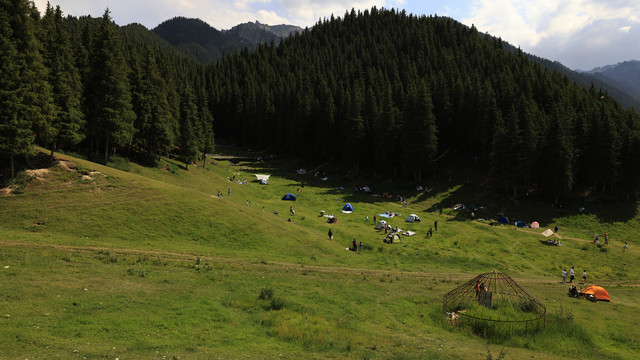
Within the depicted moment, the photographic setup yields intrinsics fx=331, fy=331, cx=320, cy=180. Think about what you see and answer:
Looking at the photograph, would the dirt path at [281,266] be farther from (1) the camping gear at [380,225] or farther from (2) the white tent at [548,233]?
(1) the camping gear at [380,225]

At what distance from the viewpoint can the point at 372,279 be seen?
106 ft

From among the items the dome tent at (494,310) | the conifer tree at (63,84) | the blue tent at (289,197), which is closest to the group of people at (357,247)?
the dome tent at (494,310)

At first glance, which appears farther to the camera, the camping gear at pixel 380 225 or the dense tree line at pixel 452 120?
the dense tree line at pixel 452 120

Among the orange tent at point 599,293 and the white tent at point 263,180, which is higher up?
the white tent at point 263,180

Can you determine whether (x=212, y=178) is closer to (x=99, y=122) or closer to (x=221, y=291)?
(x=99, y=122)

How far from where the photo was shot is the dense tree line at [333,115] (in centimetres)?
3890

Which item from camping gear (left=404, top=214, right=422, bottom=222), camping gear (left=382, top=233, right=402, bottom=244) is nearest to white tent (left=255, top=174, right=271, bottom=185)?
camping gear (left=404, top=214, right=422, bottom=222)

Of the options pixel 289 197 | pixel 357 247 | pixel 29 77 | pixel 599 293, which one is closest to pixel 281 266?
pixel 357 247

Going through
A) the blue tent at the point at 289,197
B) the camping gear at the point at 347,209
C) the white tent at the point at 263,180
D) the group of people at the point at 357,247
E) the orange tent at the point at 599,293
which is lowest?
the group of people at the point at 357,247

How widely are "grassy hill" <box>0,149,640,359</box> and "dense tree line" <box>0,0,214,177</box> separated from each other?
18.5 feet

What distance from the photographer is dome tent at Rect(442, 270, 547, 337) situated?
77.7ft

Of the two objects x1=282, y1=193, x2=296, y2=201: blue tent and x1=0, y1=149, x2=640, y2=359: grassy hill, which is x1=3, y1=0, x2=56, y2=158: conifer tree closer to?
x1=0, y1=149, x2=640, y2=359: grassy hill

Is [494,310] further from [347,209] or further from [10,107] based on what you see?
[10,107]

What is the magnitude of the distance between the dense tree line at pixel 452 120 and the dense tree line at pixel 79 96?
133 feet
